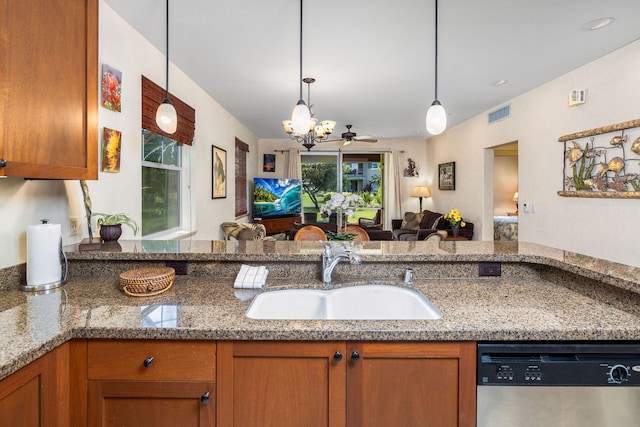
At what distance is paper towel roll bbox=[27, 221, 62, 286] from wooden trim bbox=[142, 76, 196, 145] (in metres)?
1.51

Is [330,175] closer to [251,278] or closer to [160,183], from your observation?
[160,183]

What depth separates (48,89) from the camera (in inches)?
51.9

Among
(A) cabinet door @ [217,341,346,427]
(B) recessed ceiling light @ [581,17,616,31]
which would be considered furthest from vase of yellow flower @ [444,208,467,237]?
(A) cabinet door @ [217,341,346,427]

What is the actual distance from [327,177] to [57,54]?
690 cm

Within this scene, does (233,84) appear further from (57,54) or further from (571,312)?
(571,312)

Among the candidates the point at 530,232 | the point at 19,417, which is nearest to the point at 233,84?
the point at 19,417

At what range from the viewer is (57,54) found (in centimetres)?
136

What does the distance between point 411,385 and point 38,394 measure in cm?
109

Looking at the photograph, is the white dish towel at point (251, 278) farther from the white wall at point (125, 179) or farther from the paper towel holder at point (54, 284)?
the white wall at point (125, 179)

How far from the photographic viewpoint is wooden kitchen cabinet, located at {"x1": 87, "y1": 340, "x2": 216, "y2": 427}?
1112mm

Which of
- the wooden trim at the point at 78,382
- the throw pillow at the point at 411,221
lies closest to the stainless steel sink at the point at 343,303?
the wooden trim at the point at 78,382

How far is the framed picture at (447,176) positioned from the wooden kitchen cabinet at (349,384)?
5992 mm

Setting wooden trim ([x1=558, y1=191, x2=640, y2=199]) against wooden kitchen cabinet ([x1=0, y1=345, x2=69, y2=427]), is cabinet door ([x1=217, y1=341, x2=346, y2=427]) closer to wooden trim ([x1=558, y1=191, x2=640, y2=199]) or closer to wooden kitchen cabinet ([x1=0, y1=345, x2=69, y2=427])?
wooden kitchen cabinet ([x1=0, y1=345, x2=69, y2=427])

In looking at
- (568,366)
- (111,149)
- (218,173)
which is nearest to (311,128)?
(218,173)
